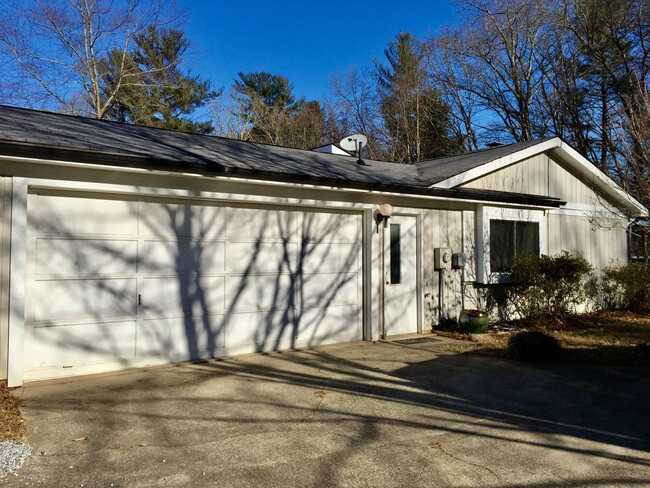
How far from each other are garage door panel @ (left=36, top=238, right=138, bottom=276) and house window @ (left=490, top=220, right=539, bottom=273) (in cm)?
704

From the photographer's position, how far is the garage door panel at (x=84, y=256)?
561 cm

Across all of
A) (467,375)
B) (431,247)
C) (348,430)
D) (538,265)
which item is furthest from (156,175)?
(538,265)

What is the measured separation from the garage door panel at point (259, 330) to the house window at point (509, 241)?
4806 millimetres

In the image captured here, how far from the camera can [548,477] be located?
11.1 feet

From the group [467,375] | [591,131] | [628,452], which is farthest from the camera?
[591,131]

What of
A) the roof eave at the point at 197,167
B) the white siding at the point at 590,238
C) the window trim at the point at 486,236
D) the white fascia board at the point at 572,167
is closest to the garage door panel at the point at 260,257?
the roof eave at the point at 197,167

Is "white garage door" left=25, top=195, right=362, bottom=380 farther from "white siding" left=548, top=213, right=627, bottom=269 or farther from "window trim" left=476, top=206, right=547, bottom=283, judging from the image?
"white siding" left=548, top=213, right=627, bottom=269

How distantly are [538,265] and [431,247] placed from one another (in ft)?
7.78

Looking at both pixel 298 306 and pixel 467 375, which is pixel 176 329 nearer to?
pixel 298 306

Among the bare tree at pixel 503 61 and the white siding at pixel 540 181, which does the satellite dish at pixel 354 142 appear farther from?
the bare tree at pixel 503 61

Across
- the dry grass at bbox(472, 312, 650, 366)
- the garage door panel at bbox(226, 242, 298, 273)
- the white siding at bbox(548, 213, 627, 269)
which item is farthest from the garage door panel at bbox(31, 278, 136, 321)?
the white siding at bbox(548, 213, 627, 269)

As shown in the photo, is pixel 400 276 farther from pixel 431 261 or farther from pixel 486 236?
pixel 486 236

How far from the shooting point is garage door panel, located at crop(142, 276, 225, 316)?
20.6 ft

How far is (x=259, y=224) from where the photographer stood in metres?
7.23
